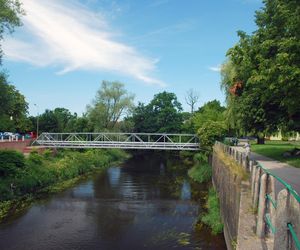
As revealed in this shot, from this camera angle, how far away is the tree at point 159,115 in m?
66.9

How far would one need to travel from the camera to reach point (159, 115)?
6744cm

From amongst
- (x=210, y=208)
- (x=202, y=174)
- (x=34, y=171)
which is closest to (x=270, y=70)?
(x=210, y=208)

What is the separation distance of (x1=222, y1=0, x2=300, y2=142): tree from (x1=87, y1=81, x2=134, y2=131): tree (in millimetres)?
36602

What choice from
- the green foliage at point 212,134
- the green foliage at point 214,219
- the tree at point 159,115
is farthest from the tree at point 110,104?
the green foliage at point 214,219

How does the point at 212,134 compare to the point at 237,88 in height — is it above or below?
below

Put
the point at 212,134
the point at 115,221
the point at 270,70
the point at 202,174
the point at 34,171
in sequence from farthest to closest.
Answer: the point at 212,134 < the point at 202,174 < the point at 34,171 < the point at 115,221 < the point at 270,70

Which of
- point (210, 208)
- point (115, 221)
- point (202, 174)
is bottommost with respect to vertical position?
point (115, 221)

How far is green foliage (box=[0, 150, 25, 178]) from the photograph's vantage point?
25.0m

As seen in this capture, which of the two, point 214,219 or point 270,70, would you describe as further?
point 214,219

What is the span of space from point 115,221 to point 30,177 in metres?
11.0

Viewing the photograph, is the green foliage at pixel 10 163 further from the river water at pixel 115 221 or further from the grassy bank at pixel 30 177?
the river water at pixel 115 221

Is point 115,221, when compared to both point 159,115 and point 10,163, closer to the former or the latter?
point 10,163

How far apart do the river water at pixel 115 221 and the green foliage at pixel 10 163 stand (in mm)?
4077

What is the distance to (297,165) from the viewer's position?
1880cm
